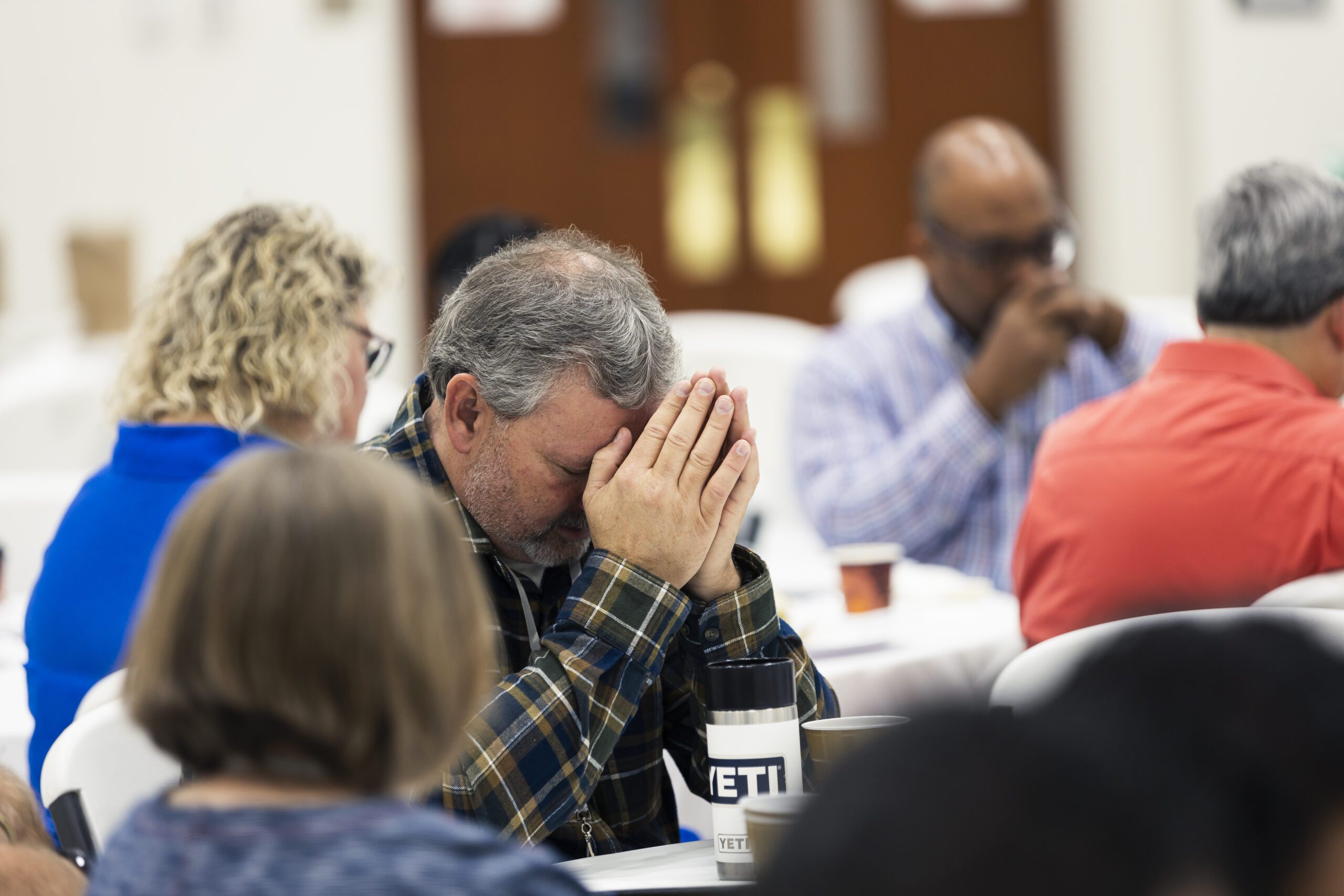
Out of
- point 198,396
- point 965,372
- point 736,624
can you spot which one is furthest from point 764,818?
point 965,372

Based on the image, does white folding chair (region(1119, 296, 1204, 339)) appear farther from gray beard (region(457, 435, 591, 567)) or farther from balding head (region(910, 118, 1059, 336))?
gray beard (region(457, 435, 591, 567))

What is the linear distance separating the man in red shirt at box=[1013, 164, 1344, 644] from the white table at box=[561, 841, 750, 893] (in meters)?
0.65

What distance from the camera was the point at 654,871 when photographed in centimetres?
127

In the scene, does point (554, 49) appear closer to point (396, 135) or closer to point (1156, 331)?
point (396, 135)

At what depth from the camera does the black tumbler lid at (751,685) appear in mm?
1219

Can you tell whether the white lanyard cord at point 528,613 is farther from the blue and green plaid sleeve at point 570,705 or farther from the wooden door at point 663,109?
the wooden door at point 663,109

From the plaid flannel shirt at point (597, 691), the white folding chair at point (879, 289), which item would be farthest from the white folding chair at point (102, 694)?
the white folding chair at point (879, 289)

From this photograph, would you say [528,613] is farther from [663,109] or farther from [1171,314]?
[663,109]

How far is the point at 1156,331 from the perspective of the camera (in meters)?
3.24

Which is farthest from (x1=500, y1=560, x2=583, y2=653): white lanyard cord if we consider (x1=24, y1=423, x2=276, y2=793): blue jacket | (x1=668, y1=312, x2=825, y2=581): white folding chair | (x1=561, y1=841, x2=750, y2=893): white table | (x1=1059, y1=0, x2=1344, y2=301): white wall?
(x1=1059, y1=0, x2=1344, y2=301): white wall

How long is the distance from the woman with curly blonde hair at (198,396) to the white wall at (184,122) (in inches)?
141

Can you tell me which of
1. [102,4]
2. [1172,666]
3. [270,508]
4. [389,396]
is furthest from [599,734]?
[102,4]

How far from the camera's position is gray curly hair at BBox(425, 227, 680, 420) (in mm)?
1495

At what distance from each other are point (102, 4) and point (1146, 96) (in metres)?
3.97
